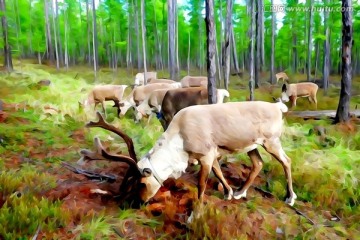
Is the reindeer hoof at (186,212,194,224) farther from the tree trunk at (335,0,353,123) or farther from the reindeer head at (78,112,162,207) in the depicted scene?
the tree trunk at (335,0,353,123)

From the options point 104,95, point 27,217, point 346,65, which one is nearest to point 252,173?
point 27,217

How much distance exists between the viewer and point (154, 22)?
26859 mm

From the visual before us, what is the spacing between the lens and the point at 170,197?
3990 millimetres

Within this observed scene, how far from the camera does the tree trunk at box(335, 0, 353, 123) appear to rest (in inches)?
286

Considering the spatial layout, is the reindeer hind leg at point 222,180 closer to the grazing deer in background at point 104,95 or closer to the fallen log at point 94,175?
the fallen log at point 94,175

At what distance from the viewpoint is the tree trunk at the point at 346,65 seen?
7262 mm

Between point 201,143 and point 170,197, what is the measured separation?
2.64 ft

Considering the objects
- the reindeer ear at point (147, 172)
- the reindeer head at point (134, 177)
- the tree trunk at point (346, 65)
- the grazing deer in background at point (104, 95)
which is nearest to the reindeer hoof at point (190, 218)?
the reindeer head at point (134, 177)

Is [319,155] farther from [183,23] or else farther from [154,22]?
[183,23]

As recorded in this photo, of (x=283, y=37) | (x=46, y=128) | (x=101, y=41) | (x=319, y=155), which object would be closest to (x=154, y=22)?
(x=101, y=41)

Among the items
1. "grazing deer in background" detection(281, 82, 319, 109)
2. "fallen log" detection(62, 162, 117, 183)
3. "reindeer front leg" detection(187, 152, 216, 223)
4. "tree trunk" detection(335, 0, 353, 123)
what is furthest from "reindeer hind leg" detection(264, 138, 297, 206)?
"grazing deer in background" detection(281, 82, 319, 109)

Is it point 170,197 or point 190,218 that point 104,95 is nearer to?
point 170,197

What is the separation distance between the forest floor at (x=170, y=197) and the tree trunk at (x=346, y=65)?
38.4 inches

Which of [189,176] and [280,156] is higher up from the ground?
[280,156]
